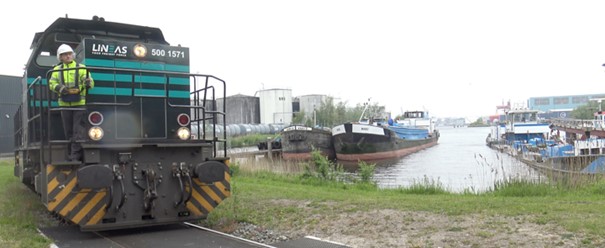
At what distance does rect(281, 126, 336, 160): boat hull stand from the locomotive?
31.0 metres

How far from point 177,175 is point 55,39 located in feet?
11.3

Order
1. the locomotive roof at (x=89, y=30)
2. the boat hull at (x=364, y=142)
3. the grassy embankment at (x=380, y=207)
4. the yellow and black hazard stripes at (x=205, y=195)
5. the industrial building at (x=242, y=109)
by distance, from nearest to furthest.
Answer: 1. the grassy embankment at (x=380, y=207)
2. the yellow and black hazard stripes at (x=205, y=195)
3. the locomotive roof at (x=89, y=30)
4. the boat hull at (x=364, y=142)
5. the industrial building at (x=242, y=109)

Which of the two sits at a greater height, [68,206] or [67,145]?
[67,145]

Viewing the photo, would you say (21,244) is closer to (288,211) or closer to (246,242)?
(246,242)

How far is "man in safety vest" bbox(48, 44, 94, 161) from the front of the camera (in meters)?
6.80

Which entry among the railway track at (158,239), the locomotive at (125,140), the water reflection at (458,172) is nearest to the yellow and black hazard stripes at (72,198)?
the locomotive at (125,140)

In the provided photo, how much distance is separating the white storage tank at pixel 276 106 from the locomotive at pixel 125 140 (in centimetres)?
6350

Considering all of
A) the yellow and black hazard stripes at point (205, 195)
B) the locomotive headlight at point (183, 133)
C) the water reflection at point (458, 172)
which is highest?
the locomotive headlight at point (183, 133)

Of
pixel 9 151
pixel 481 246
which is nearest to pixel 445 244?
pixel 481 246

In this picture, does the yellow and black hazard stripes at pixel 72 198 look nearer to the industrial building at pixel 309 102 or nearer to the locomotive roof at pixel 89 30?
the locomotive roof at pixel 89 30

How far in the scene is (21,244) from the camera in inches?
243

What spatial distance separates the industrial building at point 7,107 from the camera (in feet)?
117

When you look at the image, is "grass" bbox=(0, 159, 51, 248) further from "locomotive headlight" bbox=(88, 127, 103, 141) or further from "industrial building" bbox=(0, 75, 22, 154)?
"industrial building" bbox=(0, 75, 22, 154)

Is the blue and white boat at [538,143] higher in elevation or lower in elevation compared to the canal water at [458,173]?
higher
